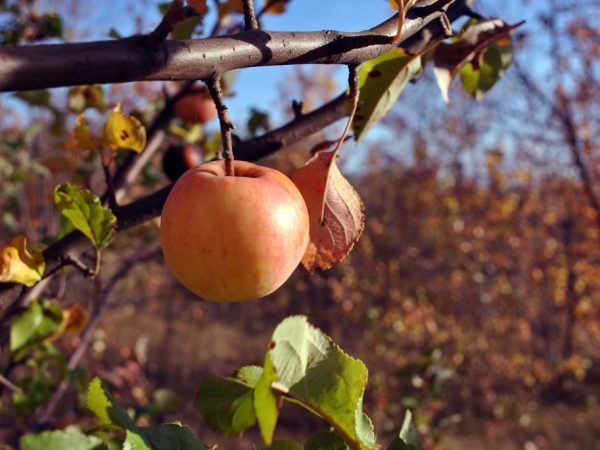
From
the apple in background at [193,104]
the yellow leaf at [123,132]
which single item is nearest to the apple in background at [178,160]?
the apple in background at [193,104]

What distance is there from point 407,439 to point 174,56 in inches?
15.3

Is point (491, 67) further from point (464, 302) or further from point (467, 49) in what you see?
point (464, 302)

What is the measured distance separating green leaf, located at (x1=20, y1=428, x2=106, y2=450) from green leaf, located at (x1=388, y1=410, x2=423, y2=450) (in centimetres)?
25

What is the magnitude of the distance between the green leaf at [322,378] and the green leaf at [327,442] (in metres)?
0.06

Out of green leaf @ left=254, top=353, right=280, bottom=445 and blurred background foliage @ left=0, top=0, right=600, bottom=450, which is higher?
green leaf @ left=254, top=353, right=280, bottom=445

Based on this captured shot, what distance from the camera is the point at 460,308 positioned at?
5379 mm

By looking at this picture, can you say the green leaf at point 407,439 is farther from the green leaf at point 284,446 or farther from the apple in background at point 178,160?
the apple in background at point 178,160

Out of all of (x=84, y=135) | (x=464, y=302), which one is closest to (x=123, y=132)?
(x=84, y=135)

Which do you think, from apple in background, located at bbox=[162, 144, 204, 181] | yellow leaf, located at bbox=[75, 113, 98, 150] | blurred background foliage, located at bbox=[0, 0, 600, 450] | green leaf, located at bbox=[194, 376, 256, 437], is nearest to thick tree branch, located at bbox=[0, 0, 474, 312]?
yellow leaf, located at bbox=[75, 113, 98, 150]

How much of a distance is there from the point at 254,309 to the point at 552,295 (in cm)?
291

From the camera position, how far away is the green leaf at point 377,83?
28.8 inches

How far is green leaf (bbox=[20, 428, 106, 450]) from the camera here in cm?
35

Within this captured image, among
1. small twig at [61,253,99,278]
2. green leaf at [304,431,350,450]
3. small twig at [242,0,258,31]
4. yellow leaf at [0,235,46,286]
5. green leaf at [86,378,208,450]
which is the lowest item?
green leaf at [304,431,350,450]

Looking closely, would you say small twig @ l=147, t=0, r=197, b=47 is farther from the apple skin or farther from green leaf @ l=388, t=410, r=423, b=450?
green leaf @ l=388, t=410, r=423, b=450
